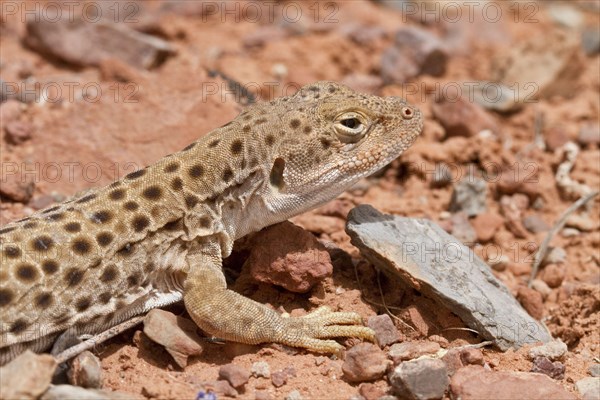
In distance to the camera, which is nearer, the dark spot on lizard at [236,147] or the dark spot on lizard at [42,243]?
the dark spot on lizard at [42,243]

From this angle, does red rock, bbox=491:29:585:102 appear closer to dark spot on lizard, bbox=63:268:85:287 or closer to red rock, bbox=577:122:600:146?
red rock, bbox=577:122:600:146

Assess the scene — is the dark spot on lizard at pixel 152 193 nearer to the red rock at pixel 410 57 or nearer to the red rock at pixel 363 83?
the red rock at pixel 363 83

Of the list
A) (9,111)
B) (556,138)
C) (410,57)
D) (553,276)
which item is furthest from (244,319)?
(410,57)

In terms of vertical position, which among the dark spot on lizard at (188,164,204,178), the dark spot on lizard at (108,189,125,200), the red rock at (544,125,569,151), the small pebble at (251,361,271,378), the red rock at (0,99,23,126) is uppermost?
the dark spot on lizard at (188,164,204,178)

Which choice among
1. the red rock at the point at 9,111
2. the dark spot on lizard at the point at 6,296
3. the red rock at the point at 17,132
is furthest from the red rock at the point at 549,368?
the red rock at the point at 9,111

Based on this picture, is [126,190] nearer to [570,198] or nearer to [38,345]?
[38,345]

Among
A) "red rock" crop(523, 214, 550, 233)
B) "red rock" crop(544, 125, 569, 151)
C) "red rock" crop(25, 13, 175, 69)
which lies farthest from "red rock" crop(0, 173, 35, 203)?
"red rock" crop(544, 125, 569, 151)
